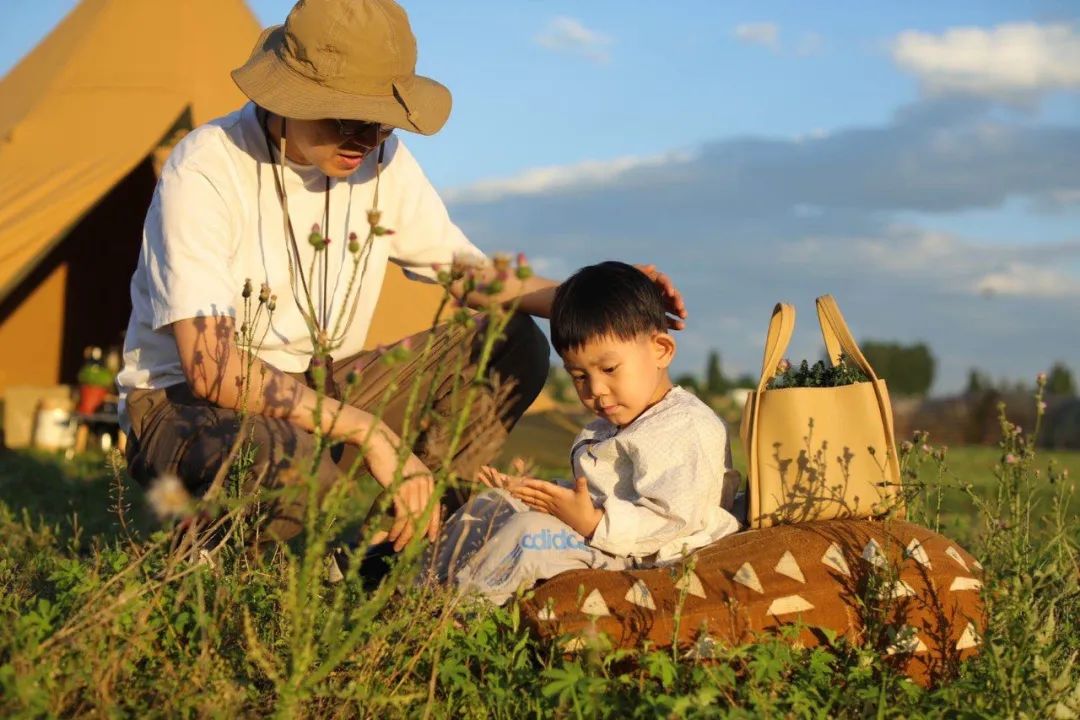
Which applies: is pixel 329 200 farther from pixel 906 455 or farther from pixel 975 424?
pixel 975 424

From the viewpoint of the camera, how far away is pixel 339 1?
305 centimetres

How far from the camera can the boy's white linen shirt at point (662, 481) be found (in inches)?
109

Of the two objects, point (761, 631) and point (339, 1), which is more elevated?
point (339, 1)

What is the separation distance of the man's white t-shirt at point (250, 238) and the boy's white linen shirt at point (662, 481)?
987 millimetres

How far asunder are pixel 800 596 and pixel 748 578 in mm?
126

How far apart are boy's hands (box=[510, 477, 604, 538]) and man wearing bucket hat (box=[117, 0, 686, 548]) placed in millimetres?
234

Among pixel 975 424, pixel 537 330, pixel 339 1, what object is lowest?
pixel 975 424

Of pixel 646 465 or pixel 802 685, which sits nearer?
pixel 802 685

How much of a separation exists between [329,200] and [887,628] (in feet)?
6.78

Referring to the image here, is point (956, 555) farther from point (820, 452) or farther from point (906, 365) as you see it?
point (906, 365)

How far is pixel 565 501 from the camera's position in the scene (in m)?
2.71

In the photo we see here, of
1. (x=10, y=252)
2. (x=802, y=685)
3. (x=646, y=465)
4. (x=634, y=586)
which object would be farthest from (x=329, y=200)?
(x=10, y=252)

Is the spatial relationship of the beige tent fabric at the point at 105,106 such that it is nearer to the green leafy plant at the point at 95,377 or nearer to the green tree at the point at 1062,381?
the green leafy plant at the point at 95,377

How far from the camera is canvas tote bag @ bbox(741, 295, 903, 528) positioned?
2.83 metres
